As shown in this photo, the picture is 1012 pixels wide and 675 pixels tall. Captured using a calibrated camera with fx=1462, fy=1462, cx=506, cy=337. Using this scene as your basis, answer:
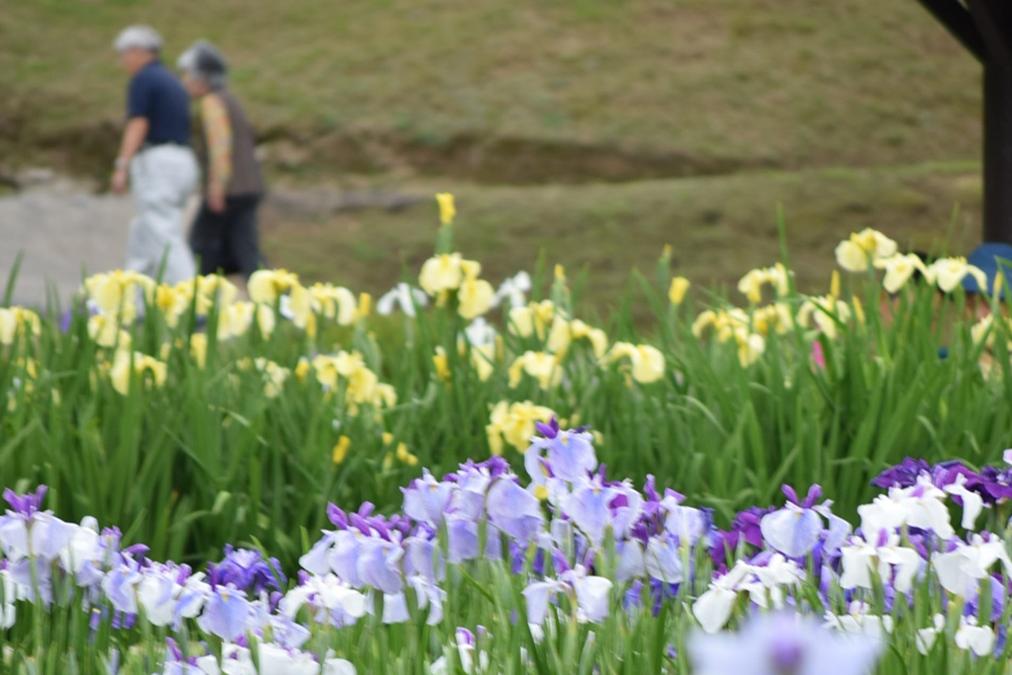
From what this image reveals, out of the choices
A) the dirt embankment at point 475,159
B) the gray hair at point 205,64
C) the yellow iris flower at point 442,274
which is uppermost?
the yellow iris flower at point 442,274

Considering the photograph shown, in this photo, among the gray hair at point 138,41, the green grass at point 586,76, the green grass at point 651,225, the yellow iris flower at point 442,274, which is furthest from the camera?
the green grass at point 586,76

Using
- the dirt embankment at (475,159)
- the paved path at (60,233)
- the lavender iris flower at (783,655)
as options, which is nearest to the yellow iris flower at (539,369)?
the lavender iris flower at (783,655)

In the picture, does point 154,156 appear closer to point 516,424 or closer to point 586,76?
point 516,424

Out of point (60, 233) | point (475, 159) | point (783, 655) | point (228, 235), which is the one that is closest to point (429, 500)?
point (783, 655)

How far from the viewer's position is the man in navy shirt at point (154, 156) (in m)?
7.14

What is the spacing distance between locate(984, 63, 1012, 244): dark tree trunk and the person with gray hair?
4.25 meters

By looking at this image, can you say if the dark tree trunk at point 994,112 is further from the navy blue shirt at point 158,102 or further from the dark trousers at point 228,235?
the dark trousers at point 228,235

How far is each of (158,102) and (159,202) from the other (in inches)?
20.8

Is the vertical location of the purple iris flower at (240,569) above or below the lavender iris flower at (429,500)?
below

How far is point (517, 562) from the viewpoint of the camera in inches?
69.1

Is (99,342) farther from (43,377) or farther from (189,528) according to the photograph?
(189,528)

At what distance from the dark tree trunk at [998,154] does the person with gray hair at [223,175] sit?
13.9 feet

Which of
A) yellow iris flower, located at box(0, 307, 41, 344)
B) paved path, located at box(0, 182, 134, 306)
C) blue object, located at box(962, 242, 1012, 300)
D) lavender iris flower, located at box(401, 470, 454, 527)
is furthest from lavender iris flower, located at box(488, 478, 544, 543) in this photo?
paved path, located at box(0, 182, 134, 306)

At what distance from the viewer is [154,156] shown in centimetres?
732
